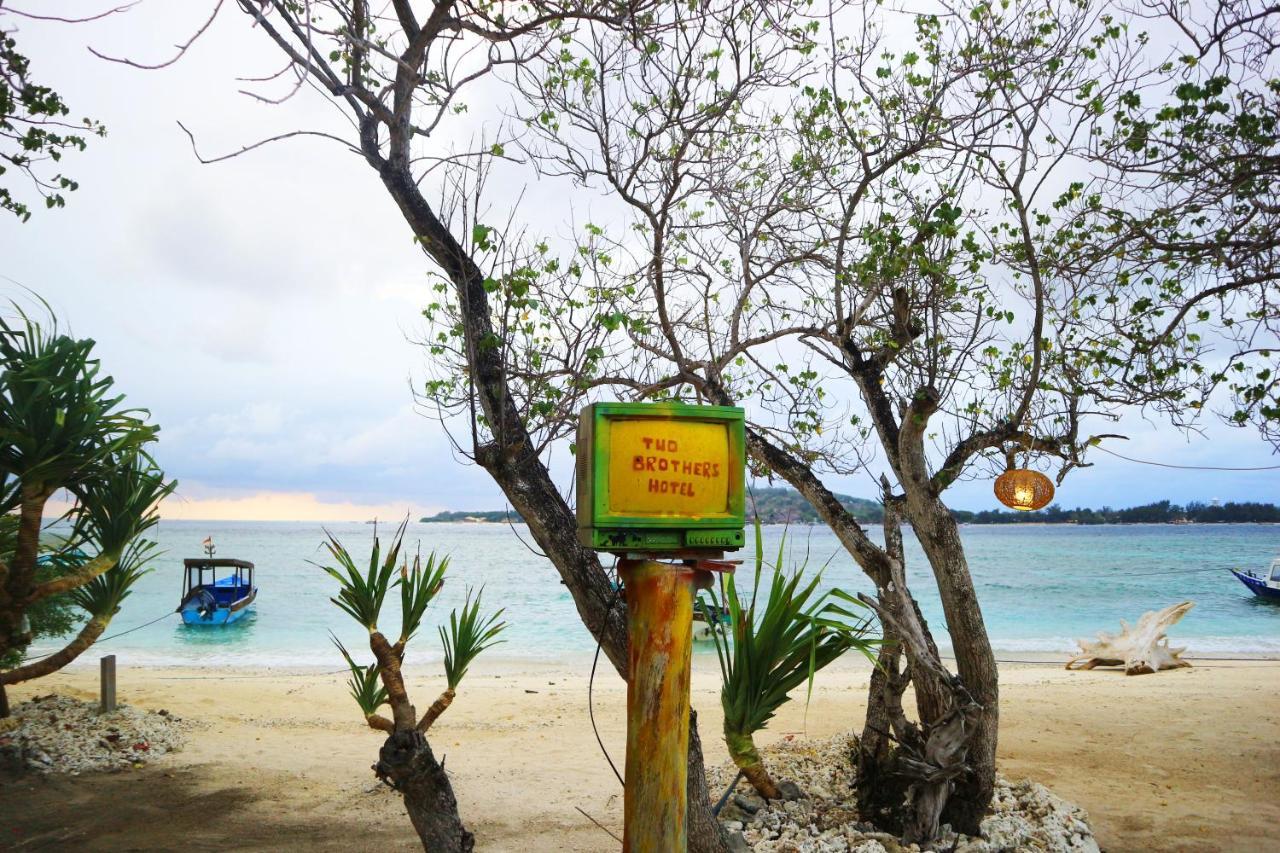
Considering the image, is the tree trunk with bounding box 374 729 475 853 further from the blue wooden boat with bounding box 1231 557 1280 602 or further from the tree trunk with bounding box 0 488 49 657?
the blue wooden boat with bounding box 1231 557 1280 602

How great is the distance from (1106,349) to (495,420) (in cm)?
425

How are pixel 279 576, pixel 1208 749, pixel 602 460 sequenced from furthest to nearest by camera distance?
1. pixel 279 576
2. pixel 1208 749
3. pixel 602 460

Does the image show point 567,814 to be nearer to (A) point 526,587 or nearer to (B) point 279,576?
(A) point 526,587

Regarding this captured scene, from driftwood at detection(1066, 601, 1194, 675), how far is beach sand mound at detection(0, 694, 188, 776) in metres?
13.2

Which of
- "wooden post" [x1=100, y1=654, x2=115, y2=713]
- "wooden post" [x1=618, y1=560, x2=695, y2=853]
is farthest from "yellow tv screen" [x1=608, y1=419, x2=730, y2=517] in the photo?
"wooden post" [x1=100, y1=654, x2=115, y2=713]

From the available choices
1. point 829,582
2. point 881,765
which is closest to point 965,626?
point 881,765

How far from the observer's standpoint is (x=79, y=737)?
6.58 metres

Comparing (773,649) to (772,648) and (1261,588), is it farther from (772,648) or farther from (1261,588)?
(1261,588)

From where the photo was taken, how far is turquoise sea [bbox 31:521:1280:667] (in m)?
21.4

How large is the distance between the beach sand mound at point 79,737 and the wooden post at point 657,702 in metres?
5.21

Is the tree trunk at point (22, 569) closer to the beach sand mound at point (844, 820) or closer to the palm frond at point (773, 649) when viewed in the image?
the palm frond at point (773, 649)

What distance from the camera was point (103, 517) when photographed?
16.7 feet

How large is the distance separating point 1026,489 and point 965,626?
91 cm

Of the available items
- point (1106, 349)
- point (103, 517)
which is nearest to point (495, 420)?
point (103, 517)
